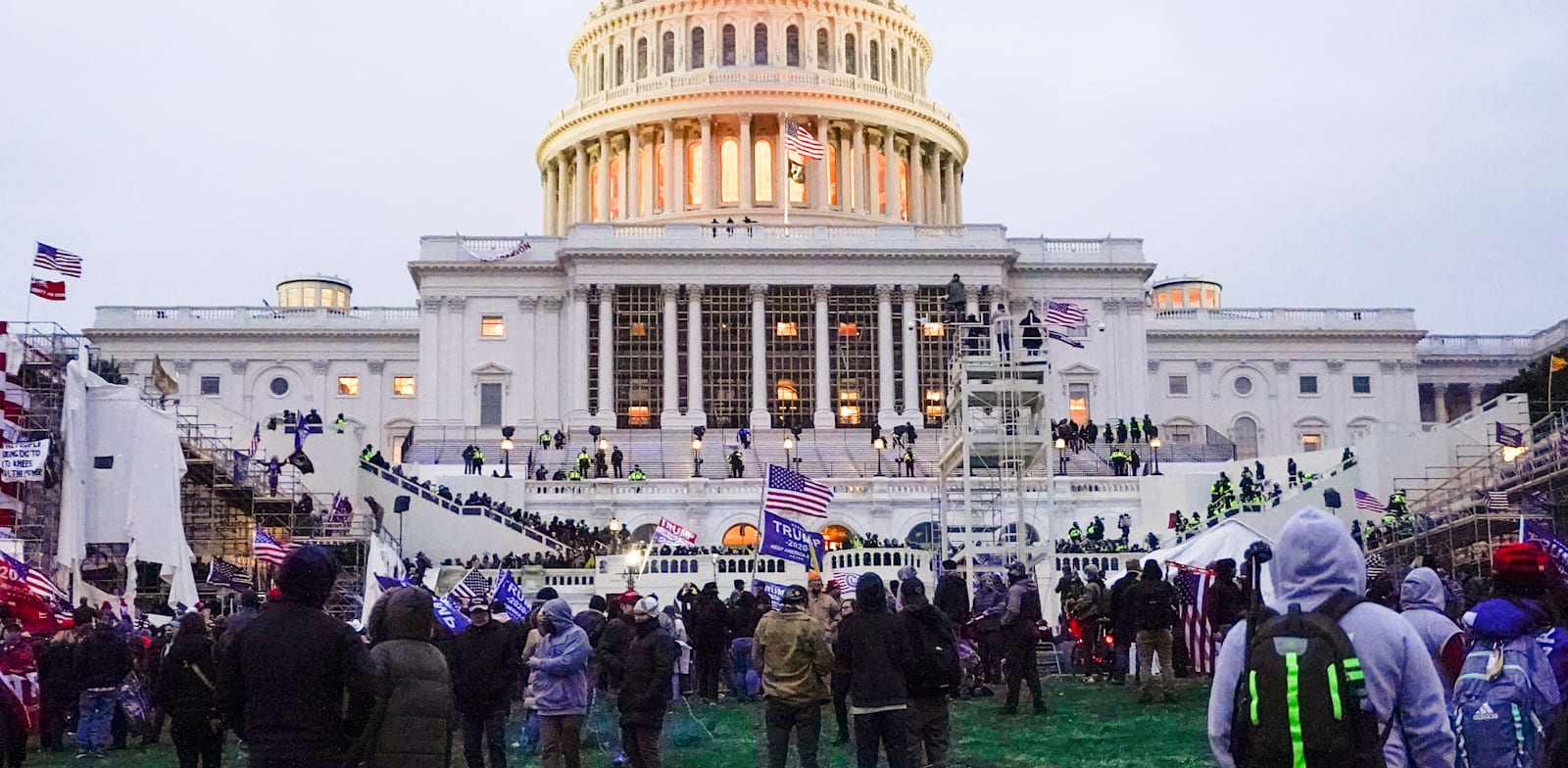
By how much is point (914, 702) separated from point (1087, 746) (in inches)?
207

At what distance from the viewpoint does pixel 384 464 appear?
58.7 meters

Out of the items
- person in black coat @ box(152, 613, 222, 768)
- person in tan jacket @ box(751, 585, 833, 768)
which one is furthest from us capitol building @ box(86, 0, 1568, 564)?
person in tan jacket @ box(751, 585, 833, 768)

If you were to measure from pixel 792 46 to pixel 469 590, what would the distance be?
76.1m

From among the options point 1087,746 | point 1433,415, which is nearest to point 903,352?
point 1433,415

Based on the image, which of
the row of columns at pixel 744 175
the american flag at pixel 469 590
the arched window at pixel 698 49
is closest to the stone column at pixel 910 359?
the row of columns at pixel 744 175

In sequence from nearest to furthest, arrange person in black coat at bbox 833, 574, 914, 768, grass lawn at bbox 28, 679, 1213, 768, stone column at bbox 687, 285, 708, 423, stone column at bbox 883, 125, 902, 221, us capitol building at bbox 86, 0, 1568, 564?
person in black coat at bbox 833, 574, 914, 768 → grass lawn at bbox 28, 679, 1213, 768 → us capitol building at bbox 86, 0, 1568, 564 → stone column at bbox 687, 285, 708, 423 → stone column at bbox 883, 125, 902, 221

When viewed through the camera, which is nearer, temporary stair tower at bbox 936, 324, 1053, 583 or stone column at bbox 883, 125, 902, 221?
temporary stair tower at bbox 936, 324, 1053, 583

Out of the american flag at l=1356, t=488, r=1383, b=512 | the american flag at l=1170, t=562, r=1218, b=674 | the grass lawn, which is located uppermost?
the american flag at l=1356, t=488, r=1383, b=512

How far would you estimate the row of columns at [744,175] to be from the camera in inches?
3745

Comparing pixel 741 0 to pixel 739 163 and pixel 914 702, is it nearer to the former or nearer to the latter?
pixel 739 163

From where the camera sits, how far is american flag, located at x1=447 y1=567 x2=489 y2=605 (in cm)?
2593

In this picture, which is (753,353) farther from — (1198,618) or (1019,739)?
(1019,739)

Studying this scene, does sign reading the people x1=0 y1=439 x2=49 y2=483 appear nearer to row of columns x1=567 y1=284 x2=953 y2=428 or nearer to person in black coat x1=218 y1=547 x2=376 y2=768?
person in black coat x1=218 y1=547 x2=376 y2=768

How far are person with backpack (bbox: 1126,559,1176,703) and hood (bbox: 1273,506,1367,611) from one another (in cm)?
1541
